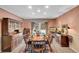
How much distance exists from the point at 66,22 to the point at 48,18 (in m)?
2.06

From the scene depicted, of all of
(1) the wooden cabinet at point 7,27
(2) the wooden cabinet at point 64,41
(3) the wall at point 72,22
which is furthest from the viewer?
(2) the wooden cabinet at point 64,41

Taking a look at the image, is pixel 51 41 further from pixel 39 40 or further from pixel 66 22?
pixel 66 22

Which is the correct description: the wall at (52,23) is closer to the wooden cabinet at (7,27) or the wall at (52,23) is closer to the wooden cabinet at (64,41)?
the wooden cabinet at (7,27)

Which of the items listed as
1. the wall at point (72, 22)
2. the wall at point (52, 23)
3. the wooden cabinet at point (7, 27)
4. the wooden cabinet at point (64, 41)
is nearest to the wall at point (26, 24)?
the wooden cabinet at point (7, 27)

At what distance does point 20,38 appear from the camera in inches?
151

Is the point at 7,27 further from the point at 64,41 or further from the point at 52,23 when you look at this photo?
the point at 64,41

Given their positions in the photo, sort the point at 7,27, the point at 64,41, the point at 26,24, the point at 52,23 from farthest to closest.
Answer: the point at 64,41 < the point at 7,27 < the point at 52,23 < the point at 26,24

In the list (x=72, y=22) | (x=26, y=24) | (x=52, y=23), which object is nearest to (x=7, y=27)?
(x=26, y=24)

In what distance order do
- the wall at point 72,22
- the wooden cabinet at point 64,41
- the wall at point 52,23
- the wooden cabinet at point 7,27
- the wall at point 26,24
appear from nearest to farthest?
the wall at point 26,24
the wall at point 52,23
the wooden cabinet at point 7,27
the wall at point 72,22
the wooden cabinet at point 64,41

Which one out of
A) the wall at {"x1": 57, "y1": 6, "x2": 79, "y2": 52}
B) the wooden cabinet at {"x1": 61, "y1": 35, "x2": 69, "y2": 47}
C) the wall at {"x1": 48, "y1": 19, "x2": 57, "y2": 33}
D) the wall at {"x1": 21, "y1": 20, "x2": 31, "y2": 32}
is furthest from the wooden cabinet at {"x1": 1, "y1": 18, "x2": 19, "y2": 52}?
the wooden cabinet at {"x1": 61, "y1": 35, "x2": 69, "y2": 47}

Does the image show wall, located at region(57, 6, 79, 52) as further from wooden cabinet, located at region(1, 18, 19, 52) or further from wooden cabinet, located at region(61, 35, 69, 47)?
wooden cabinet, located at region(1, 18, 19, 52)
